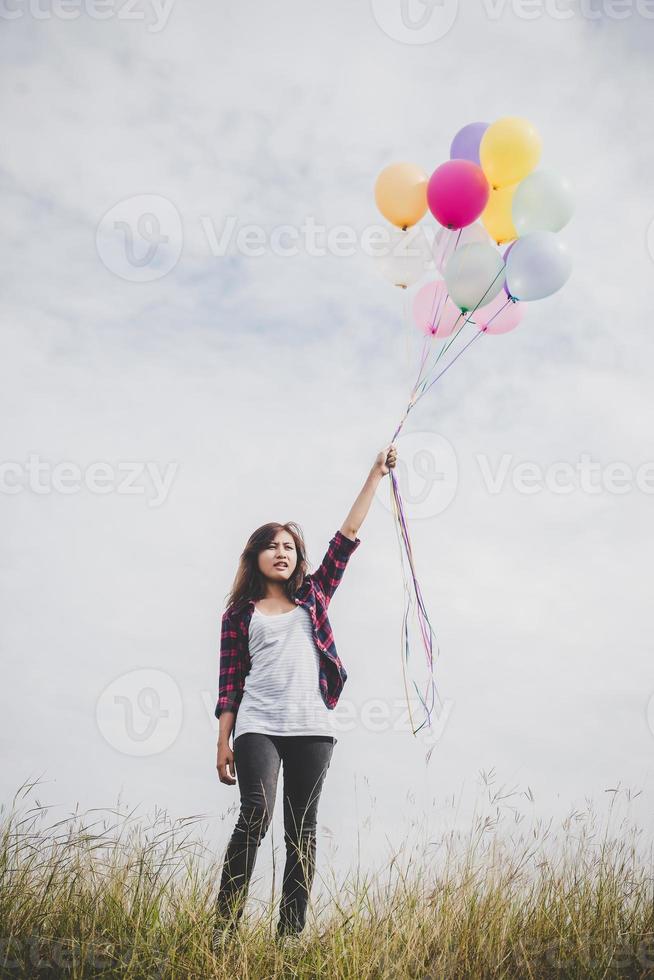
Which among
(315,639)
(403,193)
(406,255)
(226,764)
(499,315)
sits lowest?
(226,764)

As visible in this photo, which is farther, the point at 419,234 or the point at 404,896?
the point at 419,234

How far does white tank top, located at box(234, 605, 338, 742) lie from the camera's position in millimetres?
2701

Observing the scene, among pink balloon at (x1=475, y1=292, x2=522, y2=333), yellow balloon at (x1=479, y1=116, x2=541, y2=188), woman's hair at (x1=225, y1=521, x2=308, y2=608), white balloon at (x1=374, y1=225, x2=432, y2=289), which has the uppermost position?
yellow balloon at (x1=479, y1=116, x2=541, y2=188)

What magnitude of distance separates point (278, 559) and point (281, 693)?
1.74ft

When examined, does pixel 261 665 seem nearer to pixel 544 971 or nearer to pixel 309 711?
pixel 309 711

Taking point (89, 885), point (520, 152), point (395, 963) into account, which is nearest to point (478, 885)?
point (395, 963)

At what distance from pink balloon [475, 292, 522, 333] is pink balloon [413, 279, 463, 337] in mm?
103

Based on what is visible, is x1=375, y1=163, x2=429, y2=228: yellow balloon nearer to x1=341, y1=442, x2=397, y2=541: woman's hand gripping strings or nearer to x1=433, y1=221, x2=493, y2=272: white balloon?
x1=433, y1=221, x2=493, y2=272: white balloon

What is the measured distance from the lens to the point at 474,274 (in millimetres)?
3471

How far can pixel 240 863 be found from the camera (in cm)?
248

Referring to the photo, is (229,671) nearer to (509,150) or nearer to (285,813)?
(285,813)

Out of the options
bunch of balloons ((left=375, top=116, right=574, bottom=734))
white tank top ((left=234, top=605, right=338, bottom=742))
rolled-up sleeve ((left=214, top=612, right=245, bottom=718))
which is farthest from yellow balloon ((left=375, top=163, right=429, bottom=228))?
rolled-up sleeve ((left=214, top=612, right=245, bottom=718))

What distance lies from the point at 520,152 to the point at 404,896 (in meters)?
3.08

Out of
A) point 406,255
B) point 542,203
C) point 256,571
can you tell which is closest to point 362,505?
point 256,571
